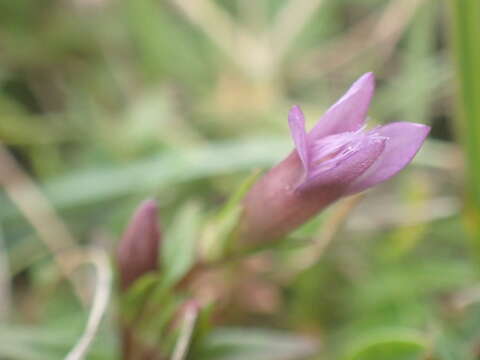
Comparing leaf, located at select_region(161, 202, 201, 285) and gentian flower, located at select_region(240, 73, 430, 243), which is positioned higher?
gentian flower, located at select_region(240, 73, 430, 243)

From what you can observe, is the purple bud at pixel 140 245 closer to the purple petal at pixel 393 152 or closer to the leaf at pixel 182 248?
the leaf at pixel 182 248

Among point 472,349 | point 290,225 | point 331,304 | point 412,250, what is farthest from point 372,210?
point 290,225

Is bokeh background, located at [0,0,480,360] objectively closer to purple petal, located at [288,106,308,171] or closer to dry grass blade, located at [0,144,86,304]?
dry grass blade, located at [0,144,86,304]

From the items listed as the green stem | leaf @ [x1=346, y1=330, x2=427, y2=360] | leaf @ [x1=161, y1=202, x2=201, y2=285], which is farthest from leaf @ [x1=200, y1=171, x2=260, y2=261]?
the green stem

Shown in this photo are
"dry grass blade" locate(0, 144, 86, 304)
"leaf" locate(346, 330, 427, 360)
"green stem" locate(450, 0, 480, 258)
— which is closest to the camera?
"leaf" locate(346, 330, 427, 360)

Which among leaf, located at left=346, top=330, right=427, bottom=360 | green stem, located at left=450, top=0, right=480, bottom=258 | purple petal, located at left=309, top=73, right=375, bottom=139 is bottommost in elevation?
leaf, located at left=346, top=330, right=427, bottom=360

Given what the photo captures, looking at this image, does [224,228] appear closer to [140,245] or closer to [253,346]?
[140,245]
